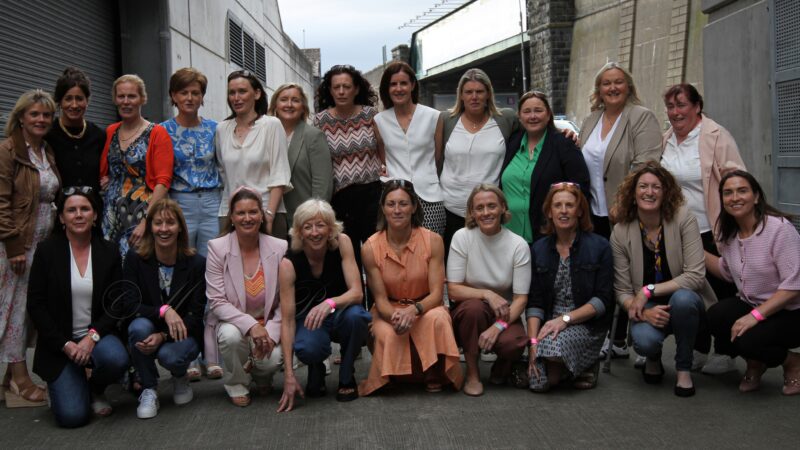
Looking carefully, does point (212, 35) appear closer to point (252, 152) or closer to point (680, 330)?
point (252, 152)

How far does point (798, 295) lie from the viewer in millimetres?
4566

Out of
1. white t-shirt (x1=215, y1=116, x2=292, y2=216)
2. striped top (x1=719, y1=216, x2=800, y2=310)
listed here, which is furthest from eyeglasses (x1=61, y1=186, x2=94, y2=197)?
striped top (x1=719, y1=216, x2=800, y2=310)

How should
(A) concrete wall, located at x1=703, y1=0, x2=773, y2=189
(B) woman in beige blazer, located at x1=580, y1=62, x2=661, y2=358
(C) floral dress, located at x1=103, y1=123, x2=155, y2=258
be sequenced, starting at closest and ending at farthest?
(C) floral dress, located at x1=103, y1=123, x2=155, y2=258 → (B) woman in beige blazer, located at x1=580, y1=62, x2=661, y2=358 → (A) concrete wall, located at x1=703, y1=0, x2=773, y2=189

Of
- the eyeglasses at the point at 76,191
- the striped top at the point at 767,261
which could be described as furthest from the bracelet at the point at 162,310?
the striped top at the point at 767,261

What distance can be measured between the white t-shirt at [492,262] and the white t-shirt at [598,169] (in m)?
0.82

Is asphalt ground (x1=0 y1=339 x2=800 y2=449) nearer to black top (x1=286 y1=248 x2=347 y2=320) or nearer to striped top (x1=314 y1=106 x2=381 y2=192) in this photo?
black top (x1=286 y1=248 x2=347 y2=320)

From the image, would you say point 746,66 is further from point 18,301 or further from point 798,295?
point 18,301

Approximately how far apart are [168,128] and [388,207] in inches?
64.5

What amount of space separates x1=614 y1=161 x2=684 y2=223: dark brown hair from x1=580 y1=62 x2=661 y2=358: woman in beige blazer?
0.34 metres

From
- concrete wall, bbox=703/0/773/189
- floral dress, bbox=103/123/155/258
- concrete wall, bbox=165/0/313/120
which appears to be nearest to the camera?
floral dress, bbox=103/123/155/258

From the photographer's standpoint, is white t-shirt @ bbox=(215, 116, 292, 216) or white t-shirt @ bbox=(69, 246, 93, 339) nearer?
white t-shirt @ bbox=(69, 246, 93, 339)

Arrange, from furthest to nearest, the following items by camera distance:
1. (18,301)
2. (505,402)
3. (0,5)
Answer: (0,5), (18,301), (505,402)

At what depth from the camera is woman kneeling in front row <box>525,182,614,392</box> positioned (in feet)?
15.6

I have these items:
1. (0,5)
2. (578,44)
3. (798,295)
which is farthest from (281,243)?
(578,44)
